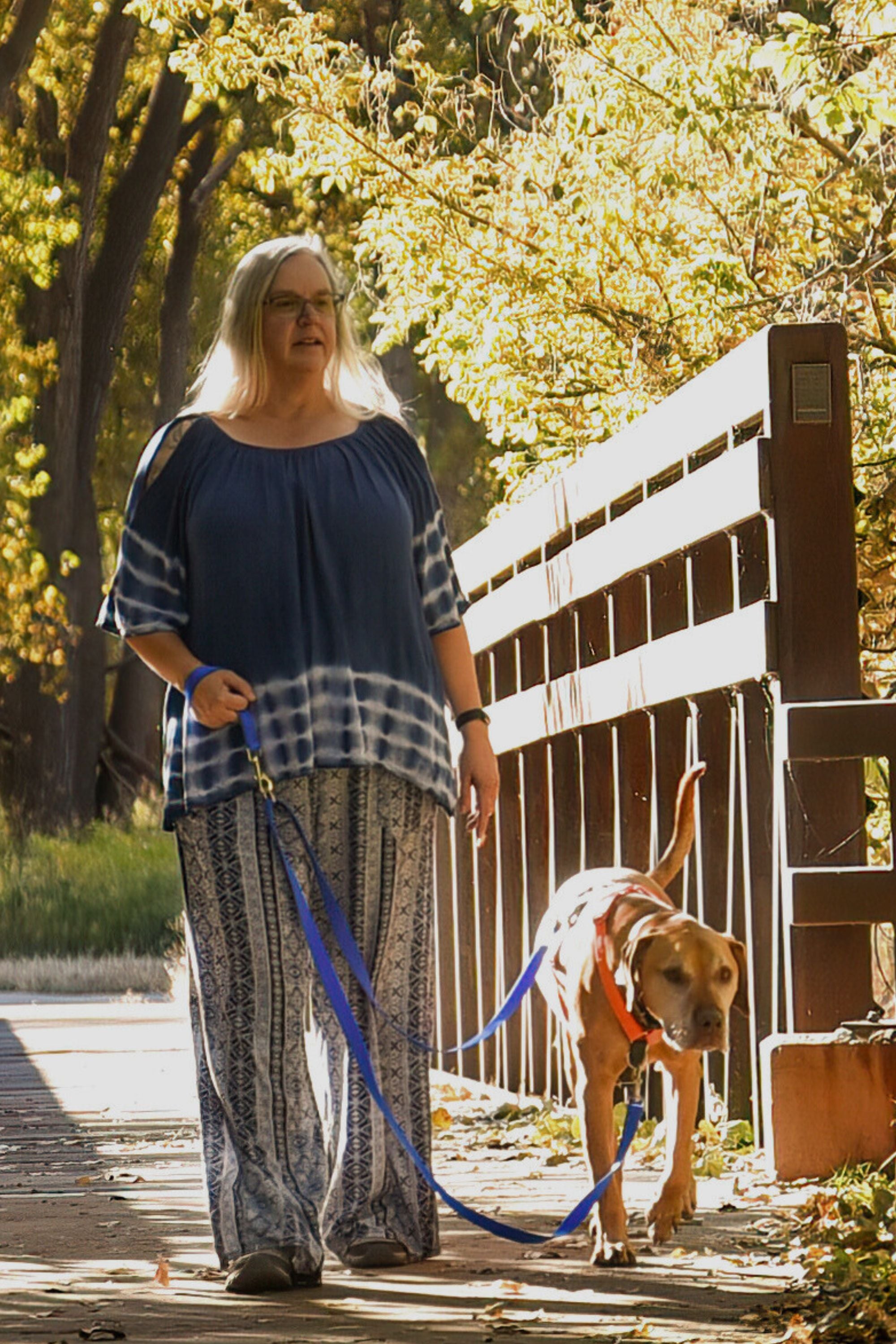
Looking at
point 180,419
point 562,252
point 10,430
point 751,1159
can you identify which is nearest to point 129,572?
point 180,419

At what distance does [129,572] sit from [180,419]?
0.31 m

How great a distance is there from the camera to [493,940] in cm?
820

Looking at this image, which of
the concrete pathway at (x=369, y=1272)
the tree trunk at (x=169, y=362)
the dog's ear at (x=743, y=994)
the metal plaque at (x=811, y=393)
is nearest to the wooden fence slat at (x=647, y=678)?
the metal plaque at (x=811, y=393)

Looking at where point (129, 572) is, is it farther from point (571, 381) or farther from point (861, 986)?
point (571, 381)

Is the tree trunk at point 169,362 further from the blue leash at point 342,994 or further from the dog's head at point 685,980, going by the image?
the dog's head at point 685,980

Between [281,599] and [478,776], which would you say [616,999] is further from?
[281,599]

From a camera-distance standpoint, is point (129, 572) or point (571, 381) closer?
point (129, 572)

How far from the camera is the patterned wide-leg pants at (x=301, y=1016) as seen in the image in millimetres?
4547

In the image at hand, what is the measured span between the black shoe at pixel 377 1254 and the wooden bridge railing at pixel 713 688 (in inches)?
42.7

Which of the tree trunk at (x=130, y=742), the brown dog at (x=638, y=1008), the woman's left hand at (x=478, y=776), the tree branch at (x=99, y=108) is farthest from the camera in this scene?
the tree trunk at (x=130, y=742)

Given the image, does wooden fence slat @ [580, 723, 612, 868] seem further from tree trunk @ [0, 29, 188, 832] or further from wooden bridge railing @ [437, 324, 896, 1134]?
tree trunk @ [0, 29, 188, 832]

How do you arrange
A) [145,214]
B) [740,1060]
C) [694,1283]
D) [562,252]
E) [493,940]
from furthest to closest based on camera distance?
[145,214]
[562,252]
[493,940]
[740,1060]
[694,1283]

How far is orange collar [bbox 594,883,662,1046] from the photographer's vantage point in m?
4.61

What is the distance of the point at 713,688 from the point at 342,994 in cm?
160
